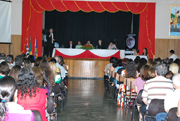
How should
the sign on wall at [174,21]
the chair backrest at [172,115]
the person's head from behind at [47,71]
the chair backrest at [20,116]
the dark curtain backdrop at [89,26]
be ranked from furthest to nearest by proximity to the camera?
the dark curtain backdrop at [89,26], the sign on wall at [174,21], the person's head from behind at [47,71], the chair backrest at [172,115], the chair backrest at [20,116]

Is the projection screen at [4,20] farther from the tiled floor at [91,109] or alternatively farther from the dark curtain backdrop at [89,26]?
the dark curtain backdrop at [89,26]

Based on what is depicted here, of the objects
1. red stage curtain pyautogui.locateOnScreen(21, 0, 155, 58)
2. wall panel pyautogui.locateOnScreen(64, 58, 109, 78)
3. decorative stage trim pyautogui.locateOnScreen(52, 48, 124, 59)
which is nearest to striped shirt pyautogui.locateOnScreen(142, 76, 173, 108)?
wall panel pyautogui.locateOnScreen(64, 58, 109, 78)

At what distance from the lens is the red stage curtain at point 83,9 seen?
38.4ft

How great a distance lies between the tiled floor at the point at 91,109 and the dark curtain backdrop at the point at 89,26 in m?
8.72

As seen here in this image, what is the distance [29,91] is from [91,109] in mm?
3320

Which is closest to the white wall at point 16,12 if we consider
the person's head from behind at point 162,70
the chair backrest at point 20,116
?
the person's head from behind at point 162,70

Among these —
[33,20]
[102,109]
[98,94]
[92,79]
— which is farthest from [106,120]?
[33,20]

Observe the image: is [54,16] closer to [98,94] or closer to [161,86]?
[98,94]

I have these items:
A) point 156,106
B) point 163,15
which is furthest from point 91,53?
point 156,106

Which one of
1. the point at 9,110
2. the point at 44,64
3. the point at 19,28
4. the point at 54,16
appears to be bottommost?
the point at 9,110

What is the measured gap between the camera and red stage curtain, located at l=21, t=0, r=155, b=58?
460 inches

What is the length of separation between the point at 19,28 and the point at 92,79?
484cm

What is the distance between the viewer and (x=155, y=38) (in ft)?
41.6

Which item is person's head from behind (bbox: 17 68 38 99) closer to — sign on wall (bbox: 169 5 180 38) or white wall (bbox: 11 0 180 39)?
white wall (bbox: 11 0 180 39)
